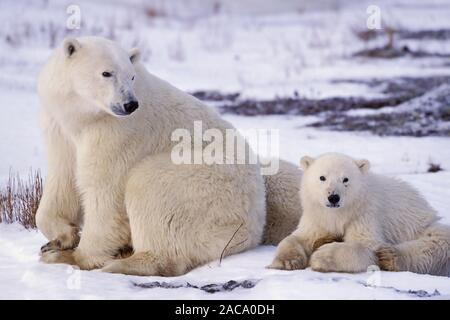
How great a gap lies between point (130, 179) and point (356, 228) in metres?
1.64

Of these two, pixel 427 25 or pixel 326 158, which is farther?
pixel 427 25

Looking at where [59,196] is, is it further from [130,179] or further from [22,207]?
[22,207]

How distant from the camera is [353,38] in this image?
22031 mm

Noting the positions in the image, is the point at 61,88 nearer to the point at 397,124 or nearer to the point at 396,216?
the point at 396,216

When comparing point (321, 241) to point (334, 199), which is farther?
point (321, 241)

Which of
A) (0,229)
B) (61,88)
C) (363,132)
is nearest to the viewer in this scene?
(61,88)

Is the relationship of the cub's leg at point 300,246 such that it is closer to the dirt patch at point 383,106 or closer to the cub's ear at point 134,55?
the cub's ear at point 134,55

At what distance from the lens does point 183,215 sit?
544 cm

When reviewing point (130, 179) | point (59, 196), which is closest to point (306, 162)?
point (130, 179)

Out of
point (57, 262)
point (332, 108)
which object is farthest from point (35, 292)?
point (332, 108)

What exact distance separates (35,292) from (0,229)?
2.36m

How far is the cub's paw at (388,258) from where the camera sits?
5.11 m

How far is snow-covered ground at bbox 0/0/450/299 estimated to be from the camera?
4.71m

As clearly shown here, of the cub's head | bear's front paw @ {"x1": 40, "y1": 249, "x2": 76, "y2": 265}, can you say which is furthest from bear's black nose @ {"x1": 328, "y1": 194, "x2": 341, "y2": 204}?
bear's front paw @ {"x1": 40, "y1": 249, "x2": 76, "y2": 265}
